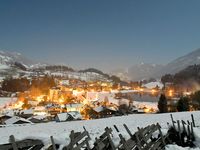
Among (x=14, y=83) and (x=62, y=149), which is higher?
(x=14, y=83)

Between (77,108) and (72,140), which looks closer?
(72,140)

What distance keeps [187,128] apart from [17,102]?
13456 centimetres

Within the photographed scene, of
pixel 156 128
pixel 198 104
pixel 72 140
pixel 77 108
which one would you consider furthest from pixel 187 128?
pixel 77 108

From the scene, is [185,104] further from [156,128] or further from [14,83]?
[14,83]

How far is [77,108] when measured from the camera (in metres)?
108

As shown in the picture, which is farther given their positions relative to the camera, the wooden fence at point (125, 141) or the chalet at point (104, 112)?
the chalet at point (104, 112)

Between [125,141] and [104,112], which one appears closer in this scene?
[125,141]

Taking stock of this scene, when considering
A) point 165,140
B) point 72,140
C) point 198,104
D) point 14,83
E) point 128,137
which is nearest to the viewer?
point 72,140

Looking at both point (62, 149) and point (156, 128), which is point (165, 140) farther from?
point (62, 149)

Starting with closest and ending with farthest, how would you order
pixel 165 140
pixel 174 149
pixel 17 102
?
pixel 174 149 → pixel 165 140 → pixel 17 102

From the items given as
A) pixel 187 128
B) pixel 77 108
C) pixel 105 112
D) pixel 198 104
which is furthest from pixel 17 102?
pixel 187 128

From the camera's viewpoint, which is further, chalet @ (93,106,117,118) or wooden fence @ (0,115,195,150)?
chalet @ (93,106,117,118)

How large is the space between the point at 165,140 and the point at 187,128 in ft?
6.34

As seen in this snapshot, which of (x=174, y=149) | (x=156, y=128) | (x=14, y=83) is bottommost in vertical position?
(x=174, y=149)
